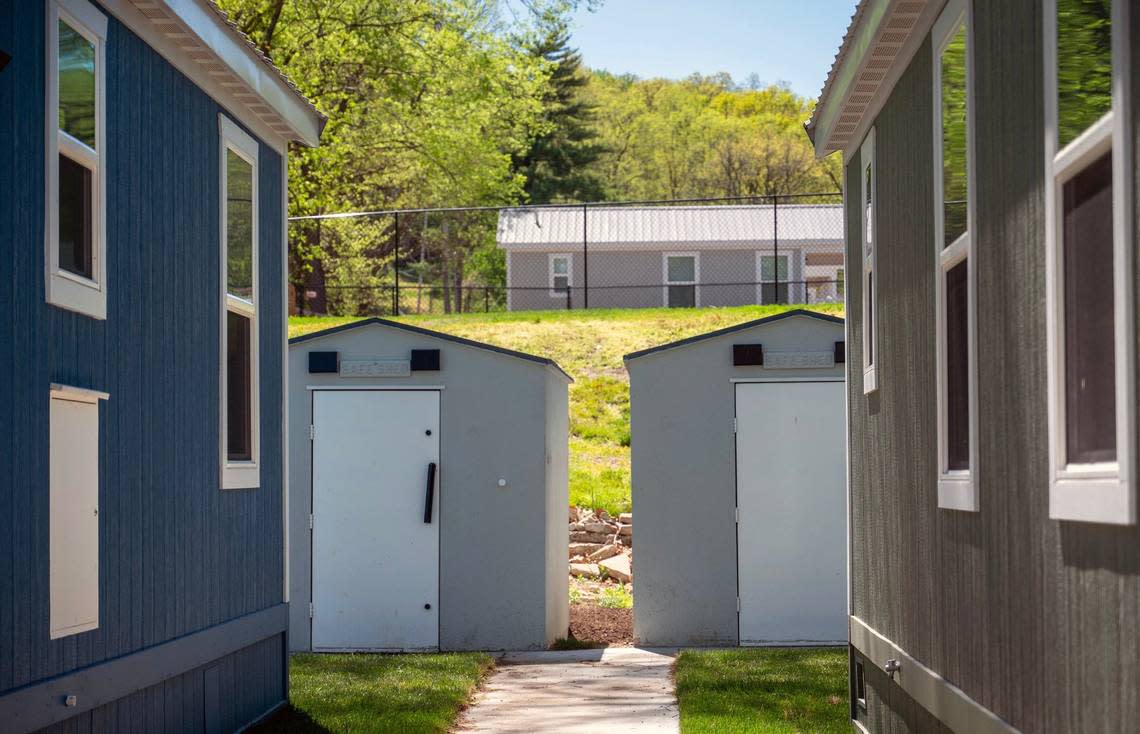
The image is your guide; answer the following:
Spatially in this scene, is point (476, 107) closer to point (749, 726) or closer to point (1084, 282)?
point (749, 726)

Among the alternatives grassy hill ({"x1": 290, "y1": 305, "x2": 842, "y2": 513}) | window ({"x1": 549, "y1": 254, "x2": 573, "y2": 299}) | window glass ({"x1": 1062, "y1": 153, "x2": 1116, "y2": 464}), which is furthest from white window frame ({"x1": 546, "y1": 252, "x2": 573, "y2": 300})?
window glass ({"x1": 1062, "y1": 153, "x2": 1116, "y2": 464})

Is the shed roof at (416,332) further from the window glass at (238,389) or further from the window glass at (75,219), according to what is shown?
the window glass at (75,219)

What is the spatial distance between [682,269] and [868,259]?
23.0 m

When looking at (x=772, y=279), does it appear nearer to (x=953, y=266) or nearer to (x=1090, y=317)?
(x=953, y=266)

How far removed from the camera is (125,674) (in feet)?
19.3

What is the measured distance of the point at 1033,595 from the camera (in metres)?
3.90

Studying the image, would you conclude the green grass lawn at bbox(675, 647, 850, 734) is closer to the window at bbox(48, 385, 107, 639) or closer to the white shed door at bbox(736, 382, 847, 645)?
the white shed door at bbox(736, 382, 847, 645)

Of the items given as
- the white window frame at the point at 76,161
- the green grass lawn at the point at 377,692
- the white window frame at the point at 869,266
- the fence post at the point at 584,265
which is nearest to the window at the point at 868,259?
the white window frame at the point at 869,266

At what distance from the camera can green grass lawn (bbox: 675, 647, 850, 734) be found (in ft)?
26.2

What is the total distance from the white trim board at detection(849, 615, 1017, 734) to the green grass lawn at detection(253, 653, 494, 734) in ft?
8.28

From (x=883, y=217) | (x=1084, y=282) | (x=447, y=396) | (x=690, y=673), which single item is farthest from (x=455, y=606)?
(x=1084, y=282)

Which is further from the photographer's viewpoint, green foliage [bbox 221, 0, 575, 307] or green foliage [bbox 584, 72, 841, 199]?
green foliage [bbox 584, 72, 841, 199]

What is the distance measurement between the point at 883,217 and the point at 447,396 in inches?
236

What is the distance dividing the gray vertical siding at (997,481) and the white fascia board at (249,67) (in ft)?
10.9
